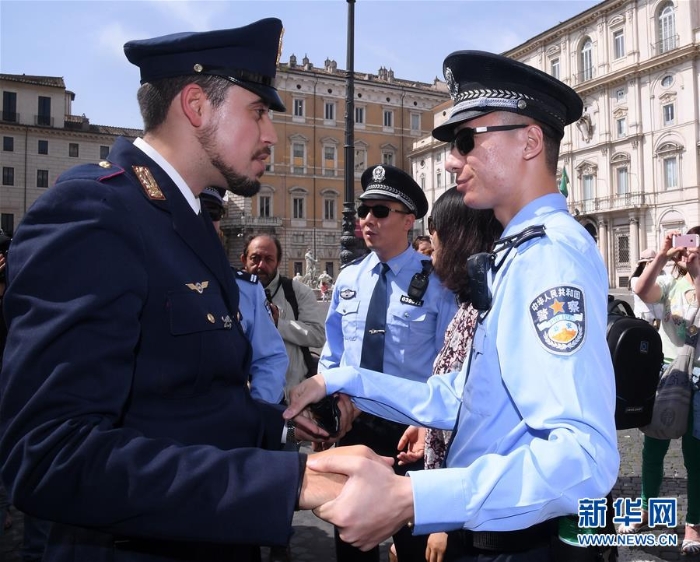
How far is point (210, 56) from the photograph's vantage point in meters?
1.67

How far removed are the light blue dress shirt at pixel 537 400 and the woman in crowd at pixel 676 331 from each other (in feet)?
10.1

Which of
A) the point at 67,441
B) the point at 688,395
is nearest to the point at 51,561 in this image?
the point at 67,441

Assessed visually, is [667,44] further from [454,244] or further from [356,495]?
[356,495]

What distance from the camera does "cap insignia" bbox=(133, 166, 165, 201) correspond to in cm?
151

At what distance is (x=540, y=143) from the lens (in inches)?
72.0

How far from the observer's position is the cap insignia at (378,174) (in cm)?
405

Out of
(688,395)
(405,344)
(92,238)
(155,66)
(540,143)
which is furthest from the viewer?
(688,395)

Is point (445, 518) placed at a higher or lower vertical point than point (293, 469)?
lower

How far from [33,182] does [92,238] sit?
53831 millimetres

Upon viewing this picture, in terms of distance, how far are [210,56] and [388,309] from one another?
7.38 ft

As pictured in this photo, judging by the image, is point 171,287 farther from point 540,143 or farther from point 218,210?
point 218,210

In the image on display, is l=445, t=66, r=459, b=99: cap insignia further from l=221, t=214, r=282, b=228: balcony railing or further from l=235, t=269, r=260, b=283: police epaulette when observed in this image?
l=221, t=214, r=282, b=228: balcony railing

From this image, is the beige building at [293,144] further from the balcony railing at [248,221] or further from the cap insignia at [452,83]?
the cap insignia at [452,83]

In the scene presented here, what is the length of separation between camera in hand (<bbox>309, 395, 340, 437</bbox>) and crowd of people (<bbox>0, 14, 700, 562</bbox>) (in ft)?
0.05
